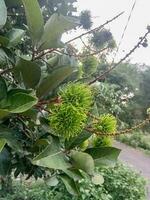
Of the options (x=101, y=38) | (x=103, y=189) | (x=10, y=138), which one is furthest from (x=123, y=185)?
(x=10, y=138)

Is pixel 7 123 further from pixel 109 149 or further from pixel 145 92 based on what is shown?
pixel 145 92

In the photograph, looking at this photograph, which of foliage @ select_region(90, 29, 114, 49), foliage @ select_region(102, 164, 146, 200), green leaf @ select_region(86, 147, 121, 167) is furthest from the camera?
foliage @ select_region(102, 164, 146, 200)

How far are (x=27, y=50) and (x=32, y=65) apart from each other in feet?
1.57

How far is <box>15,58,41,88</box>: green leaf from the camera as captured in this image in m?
0.87

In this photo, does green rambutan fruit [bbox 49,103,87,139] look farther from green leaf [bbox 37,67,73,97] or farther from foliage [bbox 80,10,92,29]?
foliage [bbox 80,10,92,29]

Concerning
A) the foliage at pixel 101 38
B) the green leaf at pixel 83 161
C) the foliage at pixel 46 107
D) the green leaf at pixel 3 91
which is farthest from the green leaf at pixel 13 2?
the foliage at pixel 101 38

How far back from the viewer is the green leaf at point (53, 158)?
2.56 feet

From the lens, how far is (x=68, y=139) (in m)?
0.93

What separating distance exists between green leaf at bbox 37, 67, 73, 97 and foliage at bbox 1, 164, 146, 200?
3.34 meters

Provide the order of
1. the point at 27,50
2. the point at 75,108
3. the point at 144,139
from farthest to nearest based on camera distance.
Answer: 1. the point at 144,139
2. the point at 27,50
3. the point at 75,108

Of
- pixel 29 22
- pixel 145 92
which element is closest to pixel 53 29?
pixel 29 22

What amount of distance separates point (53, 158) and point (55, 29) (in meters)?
0.26

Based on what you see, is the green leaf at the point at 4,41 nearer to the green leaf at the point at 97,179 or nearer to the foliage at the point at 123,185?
the green leaf at the point at 97,179

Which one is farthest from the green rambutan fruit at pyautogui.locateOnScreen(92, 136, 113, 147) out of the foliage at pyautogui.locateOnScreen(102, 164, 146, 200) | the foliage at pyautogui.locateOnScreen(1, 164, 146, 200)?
the foliage at pyautogui.locateOnScreen(102, 164, 146, 200)
